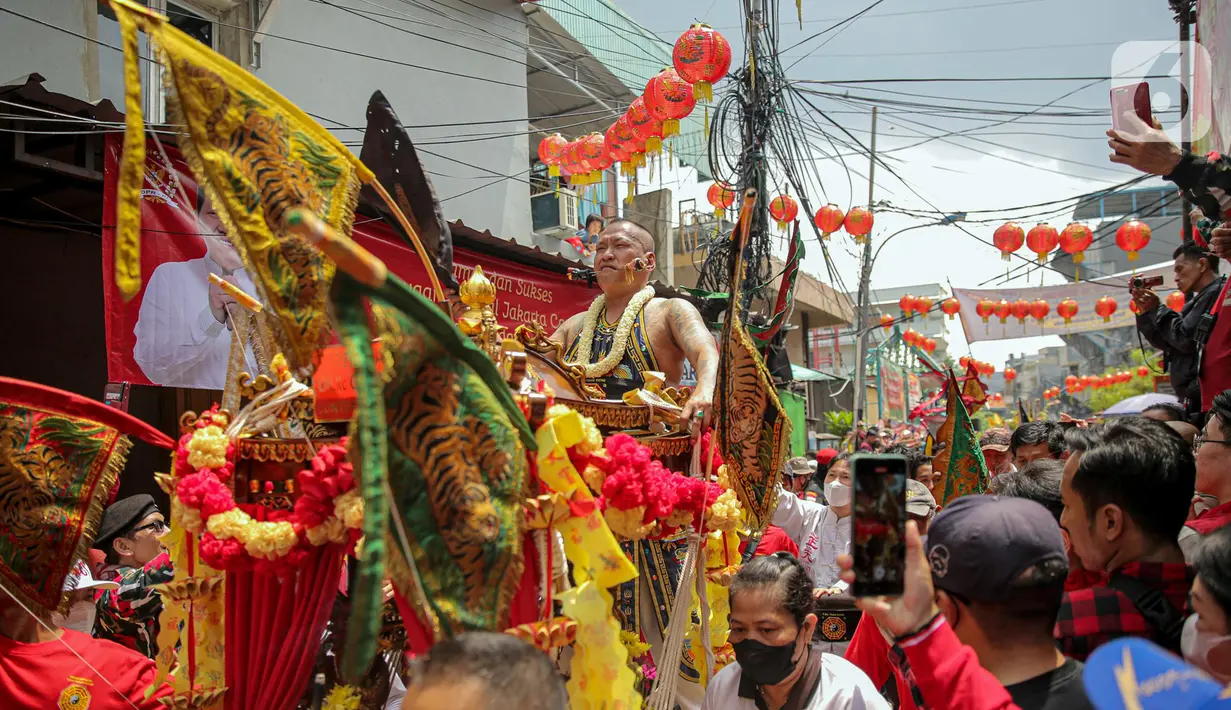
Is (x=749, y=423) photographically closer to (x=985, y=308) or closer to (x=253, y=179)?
(x=253, y=179)

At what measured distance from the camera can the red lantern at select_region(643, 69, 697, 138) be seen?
887cm

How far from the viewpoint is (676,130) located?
9.40 meters

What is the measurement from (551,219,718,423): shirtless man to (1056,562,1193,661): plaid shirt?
1.42 metres

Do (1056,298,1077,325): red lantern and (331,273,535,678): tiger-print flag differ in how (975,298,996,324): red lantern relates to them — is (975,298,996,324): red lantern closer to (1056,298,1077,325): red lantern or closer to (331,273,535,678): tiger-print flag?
(1056,298,1077,325): red lantern

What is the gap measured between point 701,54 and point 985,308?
37.3 ft

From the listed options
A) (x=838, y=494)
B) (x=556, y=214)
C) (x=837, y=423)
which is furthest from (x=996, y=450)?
(x=837, y=423)

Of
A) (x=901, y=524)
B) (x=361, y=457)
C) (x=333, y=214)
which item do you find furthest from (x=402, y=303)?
(x=901, y=524)

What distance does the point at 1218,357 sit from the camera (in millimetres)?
4164

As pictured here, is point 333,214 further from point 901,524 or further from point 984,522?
point 984,522

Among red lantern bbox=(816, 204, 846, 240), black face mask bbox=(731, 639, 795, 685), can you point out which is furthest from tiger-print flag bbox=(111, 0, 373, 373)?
red lantern bbox=(816, 204, 846, 240)

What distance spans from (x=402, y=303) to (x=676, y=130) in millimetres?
8189

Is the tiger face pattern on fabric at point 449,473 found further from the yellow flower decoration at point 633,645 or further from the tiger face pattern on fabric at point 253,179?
the yellow flower decoration at point 633,645

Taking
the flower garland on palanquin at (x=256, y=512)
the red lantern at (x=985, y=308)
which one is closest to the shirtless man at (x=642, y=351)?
the flower garland on palanquin at (x=256, y=512)

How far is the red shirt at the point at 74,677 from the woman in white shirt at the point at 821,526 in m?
3.73
